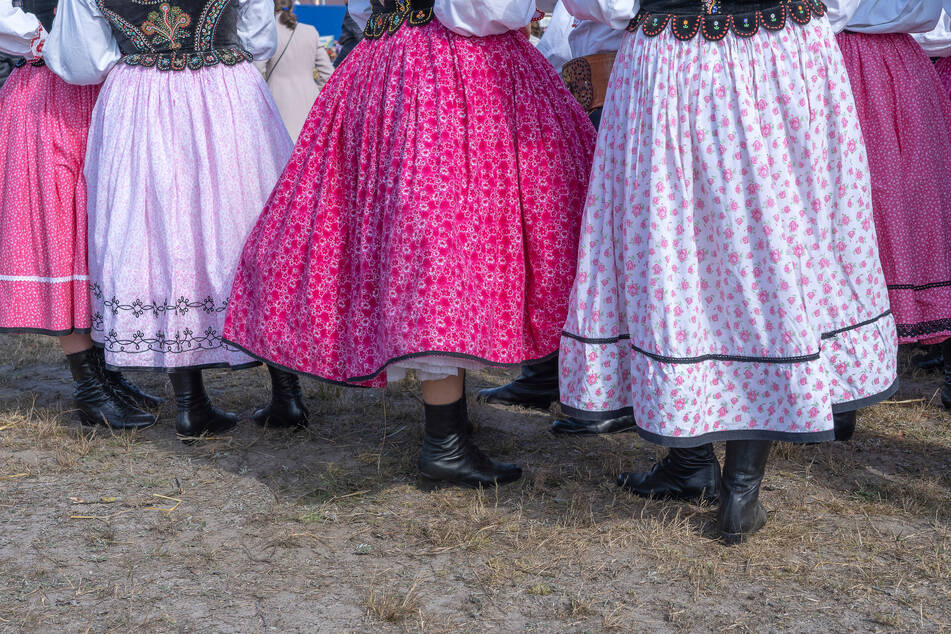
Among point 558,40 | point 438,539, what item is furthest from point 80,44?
point 438,539

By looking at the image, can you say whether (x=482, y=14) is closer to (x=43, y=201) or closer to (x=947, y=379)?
(x=43, y=201)

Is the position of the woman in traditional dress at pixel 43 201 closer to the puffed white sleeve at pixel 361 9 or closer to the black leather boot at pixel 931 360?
the puffed white sleeve at pixel 361 9

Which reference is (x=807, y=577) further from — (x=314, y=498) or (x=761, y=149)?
(x=314, y=498)

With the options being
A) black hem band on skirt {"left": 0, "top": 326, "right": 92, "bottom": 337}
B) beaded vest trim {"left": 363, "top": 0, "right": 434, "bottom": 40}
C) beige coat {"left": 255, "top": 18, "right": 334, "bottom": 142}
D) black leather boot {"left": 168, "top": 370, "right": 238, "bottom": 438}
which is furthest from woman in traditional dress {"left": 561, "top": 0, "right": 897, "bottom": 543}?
beige coat {"left": 255, "top": 18, "right": 334, "bottom": 142}

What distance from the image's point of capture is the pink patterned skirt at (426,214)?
223 cm

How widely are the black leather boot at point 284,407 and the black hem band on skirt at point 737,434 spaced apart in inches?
50.4

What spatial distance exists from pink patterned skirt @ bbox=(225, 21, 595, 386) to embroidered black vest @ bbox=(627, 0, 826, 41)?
48 cm

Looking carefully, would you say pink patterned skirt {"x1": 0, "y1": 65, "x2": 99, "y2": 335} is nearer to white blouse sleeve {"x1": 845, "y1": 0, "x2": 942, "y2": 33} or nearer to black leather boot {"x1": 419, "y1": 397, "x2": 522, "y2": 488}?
black leather boot {"x1": 419, "y1": 397, "x2": 522, "y2": 488}

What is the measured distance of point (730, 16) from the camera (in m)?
1.99

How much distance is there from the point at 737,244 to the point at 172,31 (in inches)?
74.9

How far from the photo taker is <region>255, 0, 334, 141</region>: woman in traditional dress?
218 inches

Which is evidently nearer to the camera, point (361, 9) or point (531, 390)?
point (361, 9)

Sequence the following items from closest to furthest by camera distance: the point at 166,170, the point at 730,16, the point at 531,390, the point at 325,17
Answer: the point at 730,16 < the point at 166,170 < the point at 531,390 < the point at 325,17

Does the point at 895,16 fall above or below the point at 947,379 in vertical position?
above
